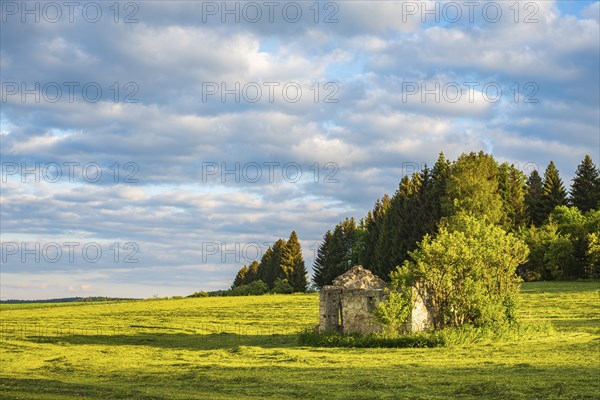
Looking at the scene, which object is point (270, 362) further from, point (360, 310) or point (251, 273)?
point (251, 273)

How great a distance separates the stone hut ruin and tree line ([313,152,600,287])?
4184cm

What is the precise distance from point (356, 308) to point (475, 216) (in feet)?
188

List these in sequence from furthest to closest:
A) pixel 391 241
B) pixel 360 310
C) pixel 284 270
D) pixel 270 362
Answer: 1. pixel 284 270
2. pixel 391 241
3. pixel 360 310
4. pixel 270 362

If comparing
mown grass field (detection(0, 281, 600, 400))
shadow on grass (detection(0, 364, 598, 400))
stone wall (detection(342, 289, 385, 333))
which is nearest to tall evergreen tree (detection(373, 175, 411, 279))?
mown grass field (detection(0, 281, 600, 400))

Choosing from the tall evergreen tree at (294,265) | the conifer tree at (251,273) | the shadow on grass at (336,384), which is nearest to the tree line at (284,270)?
the tall evergreen tree at (294,265)

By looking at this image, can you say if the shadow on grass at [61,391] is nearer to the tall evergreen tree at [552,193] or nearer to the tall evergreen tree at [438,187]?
the tall evergreen tree at [438,187]

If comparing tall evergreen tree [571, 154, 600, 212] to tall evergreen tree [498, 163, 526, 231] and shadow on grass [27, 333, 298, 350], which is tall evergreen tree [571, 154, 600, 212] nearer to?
tall evergreen tree [498, 163, 526, 231]

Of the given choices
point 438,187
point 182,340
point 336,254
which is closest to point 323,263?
point 336,254

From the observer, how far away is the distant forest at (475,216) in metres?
98.6

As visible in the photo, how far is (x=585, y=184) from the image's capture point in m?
124

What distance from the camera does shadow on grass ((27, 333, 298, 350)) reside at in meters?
50.3

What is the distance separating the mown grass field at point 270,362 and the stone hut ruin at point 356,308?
3449 millimetres

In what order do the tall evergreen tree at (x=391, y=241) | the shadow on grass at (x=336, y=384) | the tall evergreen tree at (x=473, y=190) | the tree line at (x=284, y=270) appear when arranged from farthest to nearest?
the tree line at (x=284, y=270), the tall evergreen tree at (x=391, y=241), the tall evergreen tree at (x=473, y=190), the shadow on grass at (x=336, y=384)

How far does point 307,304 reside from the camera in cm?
8775
